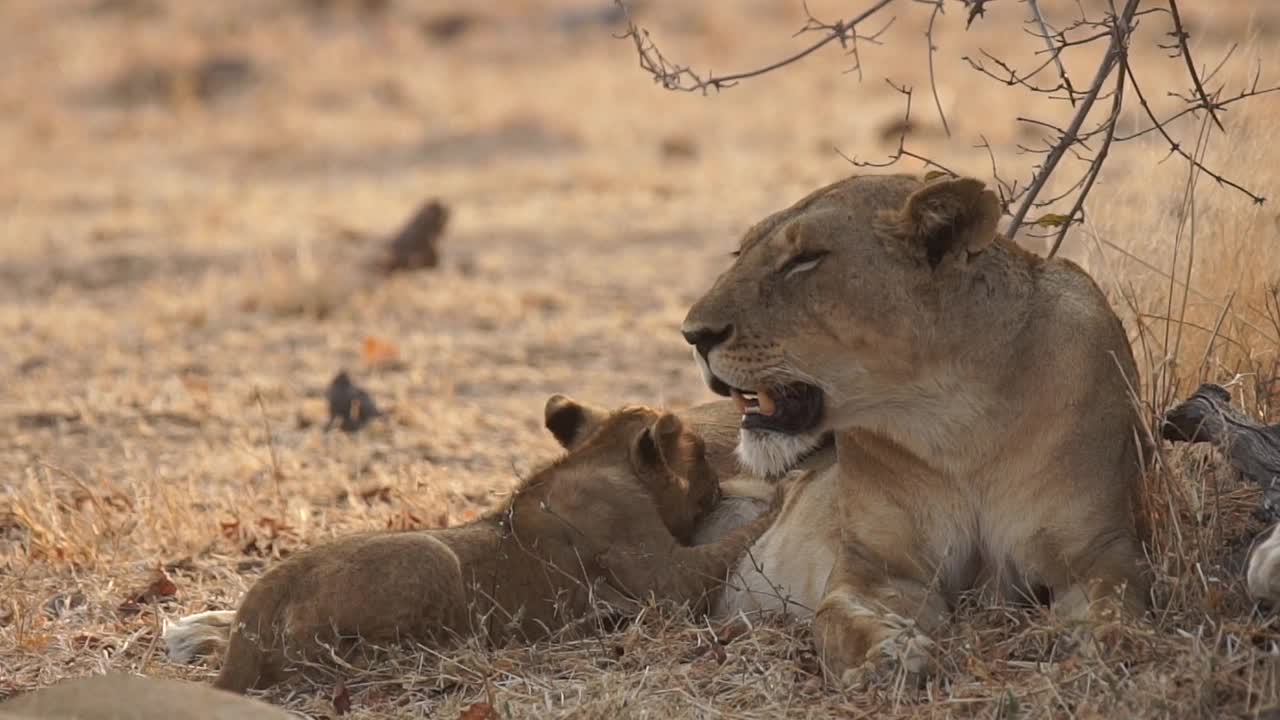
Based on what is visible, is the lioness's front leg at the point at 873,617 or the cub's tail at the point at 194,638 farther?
the cub's tail at the point at 194,638

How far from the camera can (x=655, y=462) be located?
4.97 m

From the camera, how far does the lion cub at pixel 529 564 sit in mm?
4254

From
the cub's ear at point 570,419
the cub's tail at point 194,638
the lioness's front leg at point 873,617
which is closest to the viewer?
the lioness's front leg at point 873,617

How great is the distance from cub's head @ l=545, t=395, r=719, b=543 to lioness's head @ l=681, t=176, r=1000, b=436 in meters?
0.99

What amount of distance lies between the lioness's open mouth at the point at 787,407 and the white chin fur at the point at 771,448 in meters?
0.02

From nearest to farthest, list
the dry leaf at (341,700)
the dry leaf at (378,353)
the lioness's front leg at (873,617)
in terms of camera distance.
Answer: the lioness's front leg at (873,617)
the dry leaf at (341,700)
the dry leaf at (378,353)

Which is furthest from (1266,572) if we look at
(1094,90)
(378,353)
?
(378,353)

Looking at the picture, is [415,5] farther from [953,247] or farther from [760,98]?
[953,247]

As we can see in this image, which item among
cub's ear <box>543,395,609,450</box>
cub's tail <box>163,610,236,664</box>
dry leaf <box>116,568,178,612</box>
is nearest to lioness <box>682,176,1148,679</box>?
cub's ear <box>543,395,609,450</box>

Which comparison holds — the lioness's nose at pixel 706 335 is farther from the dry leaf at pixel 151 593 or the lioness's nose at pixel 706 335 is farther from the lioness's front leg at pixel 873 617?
the dry leaf at pixel 151 593

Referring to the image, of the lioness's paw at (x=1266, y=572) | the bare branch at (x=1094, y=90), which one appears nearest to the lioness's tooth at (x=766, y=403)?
the bare branch at (x=1094, y=90)

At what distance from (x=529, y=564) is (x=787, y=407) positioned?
940 mm

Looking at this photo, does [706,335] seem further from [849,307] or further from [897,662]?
[897,662]

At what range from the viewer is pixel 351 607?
429 cm
